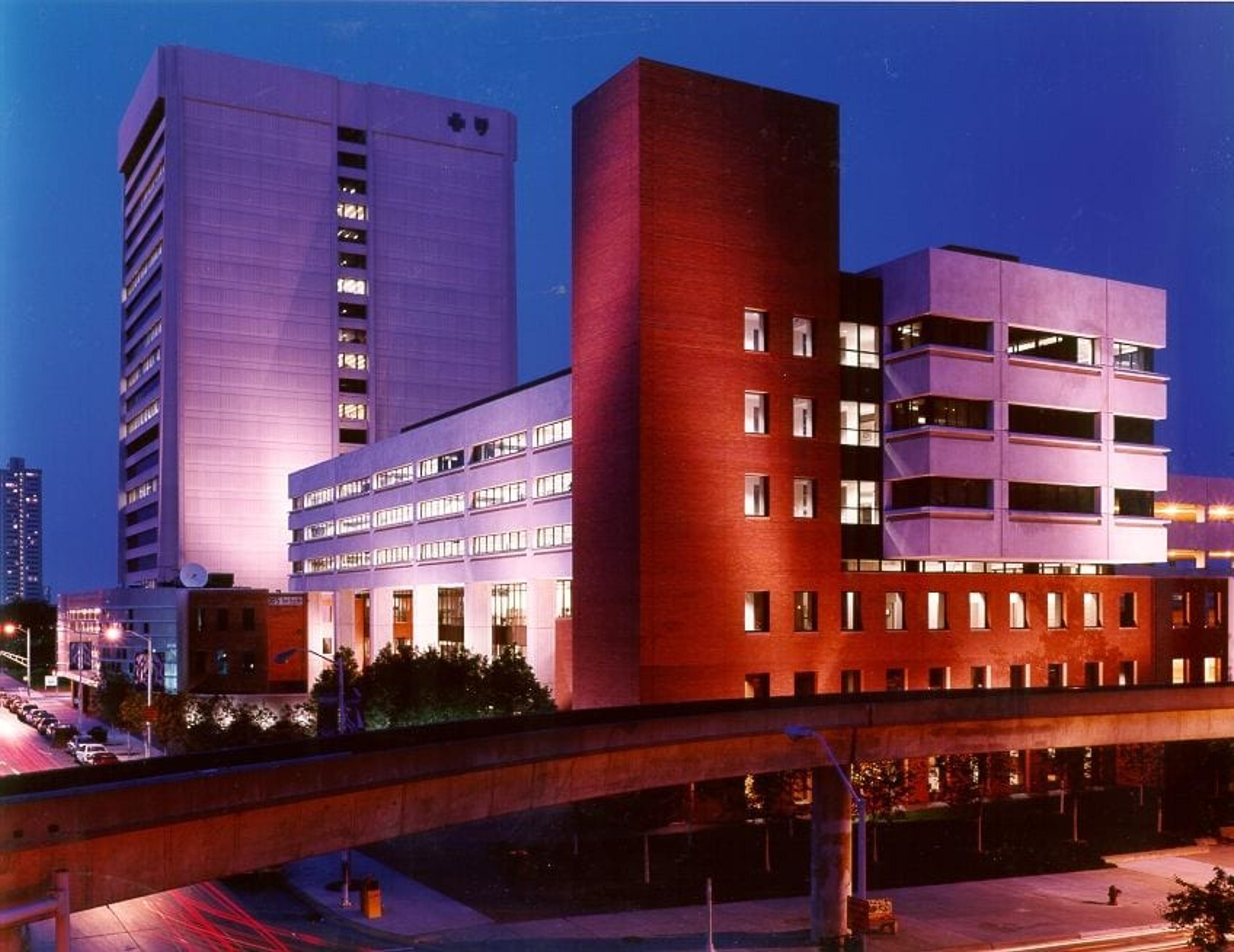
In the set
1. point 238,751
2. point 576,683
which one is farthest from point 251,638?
point 238,751

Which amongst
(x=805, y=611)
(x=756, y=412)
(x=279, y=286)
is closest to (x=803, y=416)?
(x=756, y=412)

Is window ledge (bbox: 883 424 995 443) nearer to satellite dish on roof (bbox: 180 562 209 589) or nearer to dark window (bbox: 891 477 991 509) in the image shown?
dark window (bbox: 891 477 991 509)

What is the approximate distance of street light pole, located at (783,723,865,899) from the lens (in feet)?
118

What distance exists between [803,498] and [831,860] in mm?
28071

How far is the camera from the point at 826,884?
38719 mm

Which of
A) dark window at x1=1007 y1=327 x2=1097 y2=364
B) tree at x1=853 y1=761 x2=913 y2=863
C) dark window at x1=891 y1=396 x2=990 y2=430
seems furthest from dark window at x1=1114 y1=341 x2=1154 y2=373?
tree at x1=853 y1=761 x2=913 y2=863

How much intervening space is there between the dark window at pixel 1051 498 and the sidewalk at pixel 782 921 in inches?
1023

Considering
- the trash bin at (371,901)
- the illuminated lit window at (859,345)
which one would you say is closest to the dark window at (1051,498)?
the illuminated lit window at (859,345)

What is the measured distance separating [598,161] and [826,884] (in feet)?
129

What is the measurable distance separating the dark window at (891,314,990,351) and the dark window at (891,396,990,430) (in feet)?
9.93

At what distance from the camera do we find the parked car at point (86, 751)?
78062mm

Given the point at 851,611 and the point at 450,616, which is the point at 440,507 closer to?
the point at 450,616

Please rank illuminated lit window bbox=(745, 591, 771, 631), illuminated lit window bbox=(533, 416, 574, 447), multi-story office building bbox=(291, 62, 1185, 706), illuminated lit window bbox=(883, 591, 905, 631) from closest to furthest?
multi-story office building bbox=(291, 62, 1185, 706), illuminated lit window bbox=(745, 591, 771, 631), illuminated lit window bbox=(883, 591, 905, 631), illuminated lit window bbox=(533, 416, 574, 447)

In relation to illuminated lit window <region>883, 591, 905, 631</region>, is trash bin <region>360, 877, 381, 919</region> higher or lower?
lower
